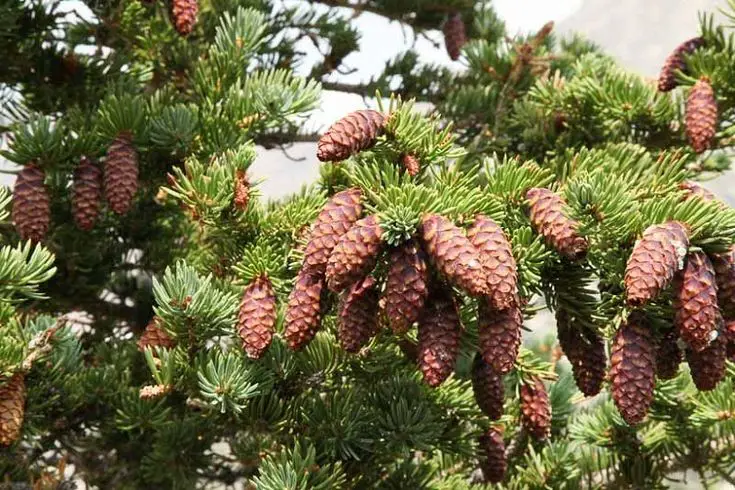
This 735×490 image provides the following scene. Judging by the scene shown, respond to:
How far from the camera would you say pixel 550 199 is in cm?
126

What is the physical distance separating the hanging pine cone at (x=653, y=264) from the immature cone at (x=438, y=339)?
24cm

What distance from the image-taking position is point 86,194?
174cm

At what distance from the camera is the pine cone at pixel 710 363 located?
112 cm

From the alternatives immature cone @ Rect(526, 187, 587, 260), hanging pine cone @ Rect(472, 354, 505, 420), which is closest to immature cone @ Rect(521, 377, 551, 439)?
hanging pine cone @ Rect(472, 354, 505, 420)

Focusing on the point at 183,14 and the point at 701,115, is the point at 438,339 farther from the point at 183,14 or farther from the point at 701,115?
the point at 183,14

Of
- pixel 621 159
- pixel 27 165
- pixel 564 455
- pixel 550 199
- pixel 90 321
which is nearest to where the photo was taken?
pixel 550 199

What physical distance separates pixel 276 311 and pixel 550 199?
0.55 metres

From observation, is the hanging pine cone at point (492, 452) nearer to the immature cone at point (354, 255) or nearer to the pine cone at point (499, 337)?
the pine cone at point (499, 337)

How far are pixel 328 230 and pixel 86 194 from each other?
82cm

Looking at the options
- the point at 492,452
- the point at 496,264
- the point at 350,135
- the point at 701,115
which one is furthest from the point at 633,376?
the point at 701,115

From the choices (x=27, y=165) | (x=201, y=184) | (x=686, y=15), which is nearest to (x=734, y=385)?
(x=201, y=184)

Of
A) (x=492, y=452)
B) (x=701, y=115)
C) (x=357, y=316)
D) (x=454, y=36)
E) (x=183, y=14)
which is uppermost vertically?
(x=454, y=36)

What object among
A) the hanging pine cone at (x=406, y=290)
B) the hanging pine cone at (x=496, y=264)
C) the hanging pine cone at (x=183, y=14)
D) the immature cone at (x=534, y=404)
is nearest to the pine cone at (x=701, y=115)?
the immature cone at (x=534, y=404)

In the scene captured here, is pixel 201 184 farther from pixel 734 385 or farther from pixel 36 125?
pixel 734 385
